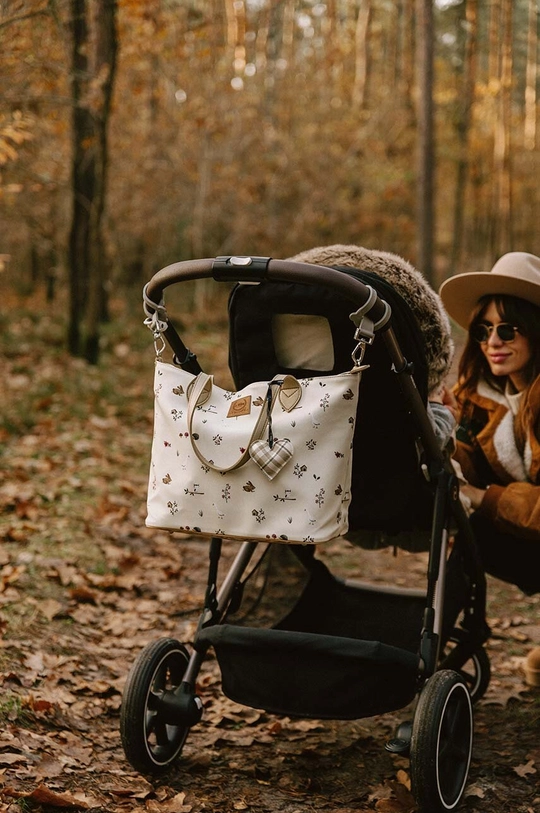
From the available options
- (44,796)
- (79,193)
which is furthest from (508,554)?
(79,193)

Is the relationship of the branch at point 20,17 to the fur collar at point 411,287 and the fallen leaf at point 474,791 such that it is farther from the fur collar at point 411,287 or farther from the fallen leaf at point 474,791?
the fallen leaf at point 474,791

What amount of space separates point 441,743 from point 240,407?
1286 mm

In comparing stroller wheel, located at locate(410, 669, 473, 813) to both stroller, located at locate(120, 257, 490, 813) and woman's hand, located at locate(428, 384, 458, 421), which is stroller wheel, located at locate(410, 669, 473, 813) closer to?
stroller, located at locate(120, 257, 490, 813)

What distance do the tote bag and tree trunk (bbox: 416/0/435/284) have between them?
32.1ft

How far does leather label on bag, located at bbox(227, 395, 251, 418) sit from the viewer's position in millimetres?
2584

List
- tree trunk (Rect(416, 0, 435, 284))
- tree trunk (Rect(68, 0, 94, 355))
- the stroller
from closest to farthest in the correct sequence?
the stroller < tree trunk (Rect(68, 0, 94, 355)) < tree trunk (Rect(416, 0, 435, 284))

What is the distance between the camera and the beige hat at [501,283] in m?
3.38

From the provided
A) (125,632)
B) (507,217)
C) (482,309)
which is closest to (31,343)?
(125,632)

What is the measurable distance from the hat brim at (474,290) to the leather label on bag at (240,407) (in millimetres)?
1253

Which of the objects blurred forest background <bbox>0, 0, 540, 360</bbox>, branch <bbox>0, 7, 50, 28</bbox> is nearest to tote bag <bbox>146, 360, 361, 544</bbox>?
branch <bbox>0, 7, 50, 28</bbox>

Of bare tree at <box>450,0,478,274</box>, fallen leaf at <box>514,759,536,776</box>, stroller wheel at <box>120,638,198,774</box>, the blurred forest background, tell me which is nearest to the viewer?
stroller wheel at <box>120,638,198,774</box>

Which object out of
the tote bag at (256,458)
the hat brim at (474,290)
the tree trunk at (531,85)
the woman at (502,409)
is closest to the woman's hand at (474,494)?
the woman at (502,409)

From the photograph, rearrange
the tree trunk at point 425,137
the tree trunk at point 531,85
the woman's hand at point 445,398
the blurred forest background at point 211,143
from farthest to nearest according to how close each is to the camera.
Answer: the tree trunk at point 531,85
the tree trunk at point 425,137
the blurred forest background at point 211,143
the woman's hand at point 445,398

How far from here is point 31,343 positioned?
12.3 meters
